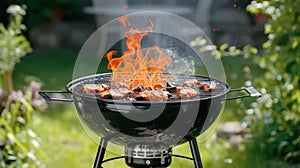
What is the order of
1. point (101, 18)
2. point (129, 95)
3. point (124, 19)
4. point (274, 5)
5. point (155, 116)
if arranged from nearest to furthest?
point (155, 116) → point (129, 95) → point (124, 19) → point (274, 5) → point (101, 18)

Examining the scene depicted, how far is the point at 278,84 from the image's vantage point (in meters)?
2.78

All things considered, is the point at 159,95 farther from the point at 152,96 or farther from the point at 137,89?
the point at 137,89

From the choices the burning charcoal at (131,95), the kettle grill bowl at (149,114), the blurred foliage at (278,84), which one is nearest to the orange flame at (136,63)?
the burning charcoal at (131,95)

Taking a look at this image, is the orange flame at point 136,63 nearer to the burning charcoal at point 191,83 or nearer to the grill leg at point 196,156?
the burning charcoal at point 191,83

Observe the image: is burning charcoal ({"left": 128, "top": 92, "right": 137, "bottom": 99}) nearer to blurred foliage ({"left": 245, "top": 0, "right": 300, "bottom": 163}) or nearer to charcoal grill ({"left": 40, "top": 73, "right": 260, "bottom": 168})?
charcoal grill ({"left": 40, "top": 73, "right": 260, "bottom": 168})

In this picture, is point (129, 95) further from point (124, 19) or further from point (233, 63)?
point (233, 63)

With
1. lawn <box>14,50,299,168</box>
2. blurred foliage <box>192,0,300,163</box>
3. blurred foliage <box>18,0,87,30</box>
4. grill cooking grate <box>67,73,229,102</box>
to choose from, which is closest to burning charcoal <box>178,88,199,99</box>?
grill cooking grate <box>67,73,229,102</box>

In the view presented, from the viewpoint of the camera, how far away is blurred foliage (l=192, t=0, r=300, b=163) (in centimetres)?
258

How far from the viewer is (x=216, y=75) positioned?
211 centimetres

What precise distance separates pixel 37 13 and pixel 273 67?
3345 mm

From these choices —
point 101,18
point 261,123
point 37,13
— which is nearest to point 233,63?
point 101,18

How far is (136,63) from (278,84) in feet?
3.61

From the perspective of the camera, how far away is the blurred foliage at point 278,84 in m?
2.58

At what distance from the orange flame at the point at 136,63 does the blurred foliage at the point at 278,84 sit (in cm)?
66
